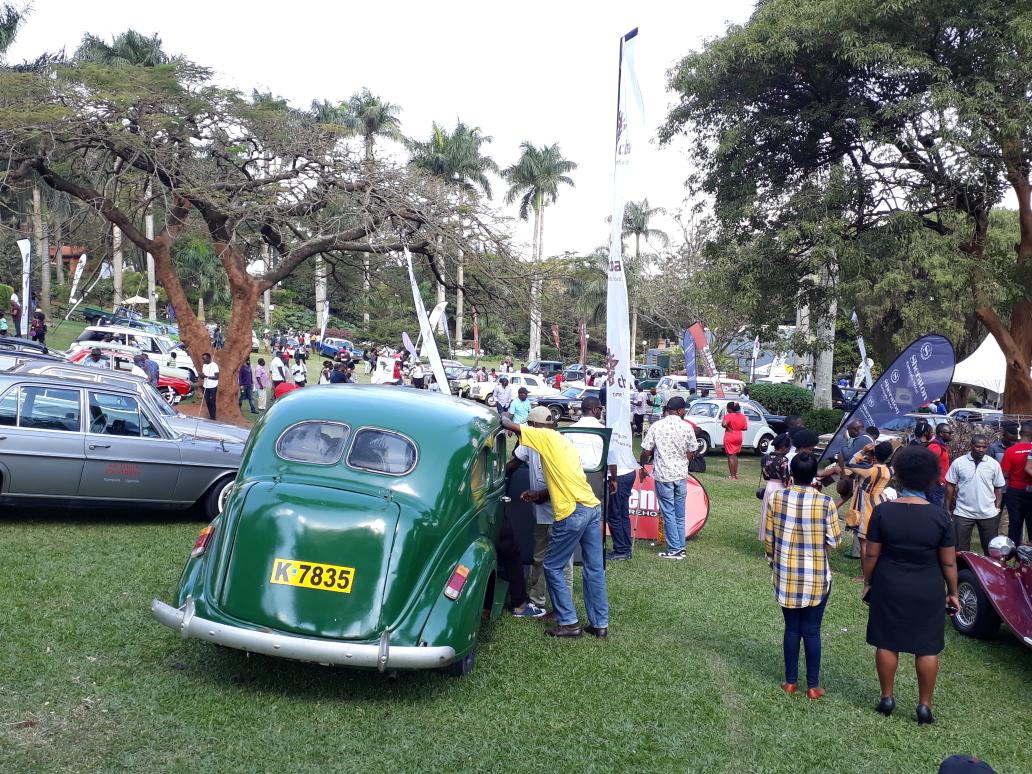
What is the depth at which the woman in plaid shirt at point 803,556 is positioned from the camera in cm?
573

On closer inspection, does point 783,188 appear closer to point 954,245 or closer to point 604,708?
point 954,245

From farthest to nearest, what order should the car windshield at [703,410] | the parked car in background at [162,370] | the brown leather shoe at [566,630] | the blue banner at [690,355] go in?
the blue banner at [690,355] → the parked car in background at [162,370] → the car windshield at [703,410] → the brown leather shoe at [566,630]

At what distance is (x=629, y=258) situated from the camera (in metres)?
49.8

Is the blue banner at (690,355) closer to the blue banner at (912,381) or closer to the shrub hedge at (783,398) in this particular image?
the shrub hedge at (783,398)

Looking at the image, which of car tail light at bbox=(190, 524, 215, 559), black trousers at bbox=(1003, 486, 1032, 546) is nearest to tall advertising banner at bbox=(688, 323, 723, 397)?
black trousers at bbox=(1003, 486, 1032, 546)

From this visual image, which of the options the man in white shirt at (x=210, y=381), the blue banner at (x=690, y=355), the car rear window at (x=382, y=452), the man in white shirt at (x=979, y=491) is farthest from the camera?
the blue banner at (x=690, y=355)

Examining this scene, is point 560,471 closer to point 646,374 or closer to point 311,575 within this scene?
point 311,575

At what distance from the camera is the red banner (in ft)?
35.0

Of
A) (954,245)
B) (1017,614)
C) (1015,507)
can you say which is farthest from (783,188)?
(1017,614)

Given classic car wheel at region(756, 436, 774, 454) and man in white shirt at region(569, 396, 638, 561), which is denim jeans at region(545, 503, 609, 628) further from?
classic car wheel at region(756, 436, 774, 454)

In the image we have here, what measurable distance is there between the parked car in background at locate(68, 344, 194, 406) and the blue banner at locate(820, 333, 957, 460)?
54.3 ft

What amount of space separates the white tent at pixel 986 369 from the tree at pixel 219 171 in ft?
47.1

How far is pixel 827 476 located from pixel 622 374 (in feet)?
7.68

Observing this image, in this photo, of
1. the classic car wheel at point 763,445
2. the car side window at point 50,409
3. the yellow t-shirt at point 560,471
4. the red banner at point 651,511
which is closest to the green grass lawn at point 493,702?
the yellow t-shirt at point 560,471
